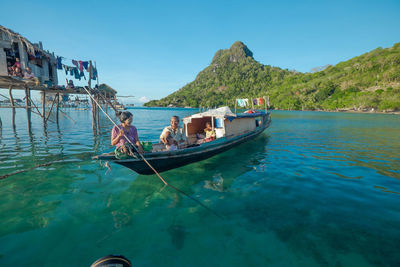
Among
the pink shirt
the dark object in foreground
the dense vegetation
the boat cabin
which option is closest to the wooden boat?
the boat cabin

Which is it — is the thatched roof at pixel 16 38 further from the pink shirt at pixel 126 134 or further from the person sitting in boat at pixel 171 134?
the person sitting in boat at pixel 171 134

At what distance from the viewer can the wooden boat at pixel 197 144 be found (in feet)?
21.6

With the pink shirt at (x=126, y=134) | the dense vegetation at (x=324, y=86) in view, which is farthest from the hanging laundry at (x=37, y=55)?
the dense vegetation at (x=324, y=86)

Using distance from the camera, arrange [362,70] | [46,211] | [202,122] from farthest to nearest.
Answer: [362,70] → [202,122] → [46,211]

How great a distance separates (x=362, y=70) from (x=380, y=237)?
437 ft

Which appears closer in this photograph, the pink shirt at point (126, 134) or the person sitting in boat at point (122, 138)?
the person sitting in boat at point (122, 138)

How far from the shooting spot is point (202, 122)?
42.6 ft

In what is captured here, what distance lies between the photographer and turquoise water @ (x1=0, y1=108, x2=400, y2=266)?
3.74 meters

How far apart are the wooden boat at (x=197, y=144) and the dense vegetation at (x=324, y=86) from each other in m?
83.5

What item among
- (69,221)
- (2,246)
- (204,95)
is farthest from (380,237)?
(204,95)

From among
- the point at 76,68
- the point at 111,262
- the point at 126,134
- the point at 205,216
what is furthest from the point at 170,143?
the point at 76,68

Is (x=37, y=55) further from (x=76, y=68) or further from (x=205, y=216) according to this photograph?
(x=205, y=216)

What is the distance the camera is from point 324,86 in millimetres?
101062

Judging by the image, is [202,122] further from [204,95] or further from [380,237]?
[204,95]
